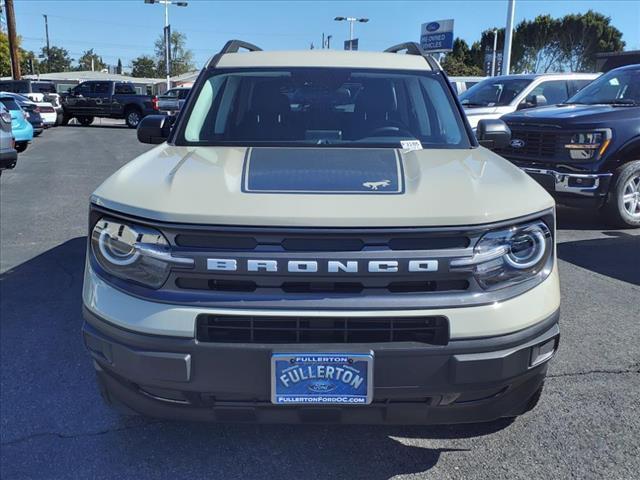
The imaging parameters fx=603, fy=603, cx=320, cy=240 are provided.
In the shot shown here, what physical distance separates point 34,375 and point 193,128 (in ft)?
5.58

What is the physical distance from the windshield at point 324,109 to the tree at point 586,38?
48.3 metres

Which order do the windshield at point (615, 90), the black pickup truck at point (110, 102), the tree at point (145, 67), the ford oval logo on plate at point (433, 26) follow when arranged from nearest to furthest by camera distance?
the windshield at point (615, 90) < the black pickup truck at point (110, 102) < the ford oval logo on plate at point (433, 26) < the tree at point (145, 67)

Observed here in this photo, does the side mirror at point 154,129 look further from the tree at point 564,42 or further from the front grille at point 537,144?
the tree at point 564,42

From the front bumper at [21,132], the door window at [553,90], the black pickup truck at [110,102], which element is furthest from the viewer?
the black pickup truck at [110,102]

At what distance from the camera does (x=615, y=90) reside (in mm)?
8109

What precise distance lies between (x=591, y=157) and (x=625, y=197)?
700 millimetres

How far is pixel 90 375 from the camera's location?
3482mm

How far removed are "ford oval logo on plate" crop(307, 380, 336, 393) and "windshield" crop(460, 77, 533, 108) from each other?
9.93m

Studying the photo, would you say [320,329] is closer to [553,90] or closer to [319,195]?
[319,195]

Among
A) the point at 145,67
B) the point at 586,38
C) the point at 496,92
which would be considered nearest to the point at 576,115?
the point at 496,92

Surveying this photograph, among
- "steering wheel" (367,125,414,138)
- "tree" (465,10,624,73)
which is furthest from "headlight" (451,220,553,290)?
"tree" (465,10,624,73)

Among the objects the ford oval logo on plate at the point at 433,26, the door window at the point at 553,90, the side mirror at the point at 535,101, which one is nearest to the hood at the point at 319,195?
the side mirror at the point at 535,101

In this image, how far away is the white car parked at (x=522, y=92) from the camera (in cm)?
1086

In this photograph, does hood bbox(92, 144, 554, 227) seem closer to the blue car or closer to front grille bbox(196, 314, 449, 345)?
front grille bbox(196, 314, 449, 345)
